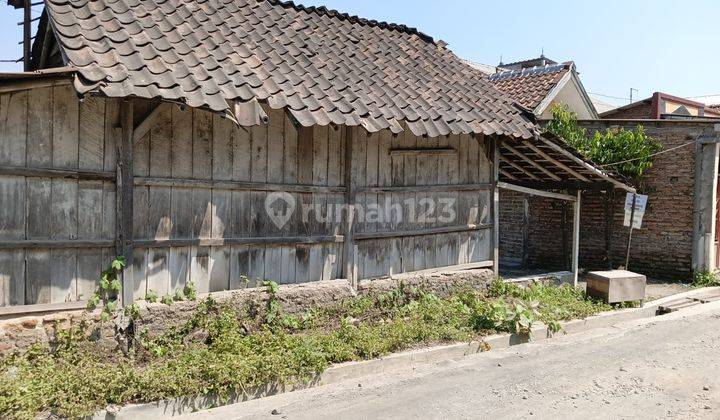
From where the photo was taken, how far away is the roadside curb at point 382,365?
5.37 meters

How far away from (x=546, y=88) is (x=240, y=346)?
14.9 meters

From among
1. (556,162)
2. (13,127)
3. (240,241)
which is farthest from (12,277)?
(556,162)

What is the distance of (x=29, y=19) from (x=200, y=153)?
403 centimetres

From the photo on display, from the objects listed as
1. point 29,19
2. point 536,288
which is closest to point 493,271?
point 536,288

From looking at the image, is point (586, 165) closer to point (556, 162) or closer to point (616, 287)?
point (556, 162)

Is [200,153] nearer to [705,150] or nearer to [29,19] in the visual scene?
[29,19]

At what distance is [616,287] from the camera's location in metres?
10.6

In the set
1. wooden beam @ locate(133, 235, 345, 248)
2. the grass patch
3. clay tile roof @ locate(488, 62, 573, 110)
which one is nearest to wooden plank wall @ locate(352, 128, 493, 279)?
wooden beam @ locate(133, 235, 345, 248)

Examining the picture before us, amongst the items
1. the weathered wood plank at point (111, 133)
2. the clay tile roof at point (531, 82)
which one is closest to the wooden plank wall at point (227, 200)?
the weathered wood plank at point (111, 133)

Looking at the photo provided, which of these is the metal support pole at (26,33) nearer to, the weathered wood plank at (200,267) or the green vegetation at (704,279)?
the weathered wood plank at (200,267)

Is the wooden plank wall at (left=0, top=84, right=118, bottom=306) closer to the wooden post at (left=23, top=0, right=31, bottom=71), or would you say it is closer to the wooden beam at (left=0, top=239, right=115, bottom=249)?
the wooden beam at (left=0, top=239, right=115, bottom=249)

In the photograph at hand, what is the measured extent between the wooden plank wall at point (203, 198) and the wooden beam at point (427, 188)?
0.08ft

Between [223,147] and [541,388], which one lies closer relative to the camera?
[541,388]

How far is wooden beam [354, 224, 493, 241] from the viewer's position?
8.80 metres
